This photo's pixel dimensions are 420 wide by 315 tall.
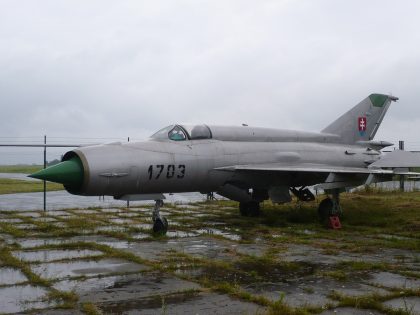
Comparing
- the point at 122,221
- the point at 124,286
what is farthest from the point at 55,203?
the point at 124,286

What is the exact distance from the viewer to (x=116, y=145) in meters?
10.0

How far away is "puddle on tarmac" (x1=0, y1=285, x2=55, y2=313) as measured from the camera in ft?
15.9

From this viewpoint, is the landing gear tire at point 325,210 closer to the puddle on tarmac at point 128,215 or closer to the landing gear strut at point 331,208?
the landing gear strut at point 331,208

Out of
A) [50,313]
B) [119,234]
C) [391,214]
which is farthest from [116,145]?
[391,214]

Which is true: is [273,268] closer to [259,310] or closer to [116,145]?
[259,310]

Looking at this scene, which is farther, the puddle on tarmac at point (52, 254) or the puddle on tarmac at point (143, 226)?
the puddle on tarmac at point (143, 226)

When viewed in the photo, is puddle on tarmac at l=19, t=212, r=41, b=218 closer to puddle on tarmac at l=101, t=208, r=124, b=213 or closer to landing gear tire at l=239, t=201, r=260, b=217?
puddle on tarmac at l=101, t=208, r=124, b=213

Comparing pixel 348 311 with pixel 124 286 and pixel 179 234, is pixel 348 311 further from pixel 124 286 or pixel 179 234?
pixel 179 234

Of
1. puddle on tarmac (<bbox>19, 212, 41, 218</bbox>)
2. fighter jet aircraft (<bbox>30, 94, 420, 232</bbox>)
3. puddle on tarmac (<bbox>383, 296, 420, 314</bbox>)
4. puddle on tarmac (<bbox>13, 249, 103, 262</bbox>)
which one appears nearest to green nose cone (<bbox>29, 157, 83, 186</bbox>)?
fighter jet aircraft (<bbox>30, 94, 420, 232</bbox>)

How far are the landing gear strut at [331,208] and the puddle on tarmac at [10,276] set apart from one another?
7.74 metres

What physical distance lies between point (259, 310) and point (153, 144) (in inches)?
247

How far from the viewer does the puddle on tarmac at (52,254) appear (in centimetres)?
750

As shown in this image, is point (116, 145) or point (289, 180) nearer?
point (116, 145)

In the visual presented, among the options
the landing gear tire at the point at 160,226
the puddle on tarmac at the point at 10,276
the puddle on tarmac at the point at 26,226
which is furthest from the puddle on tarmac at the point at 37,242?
the puddle on tarmac at the point at 10,276
